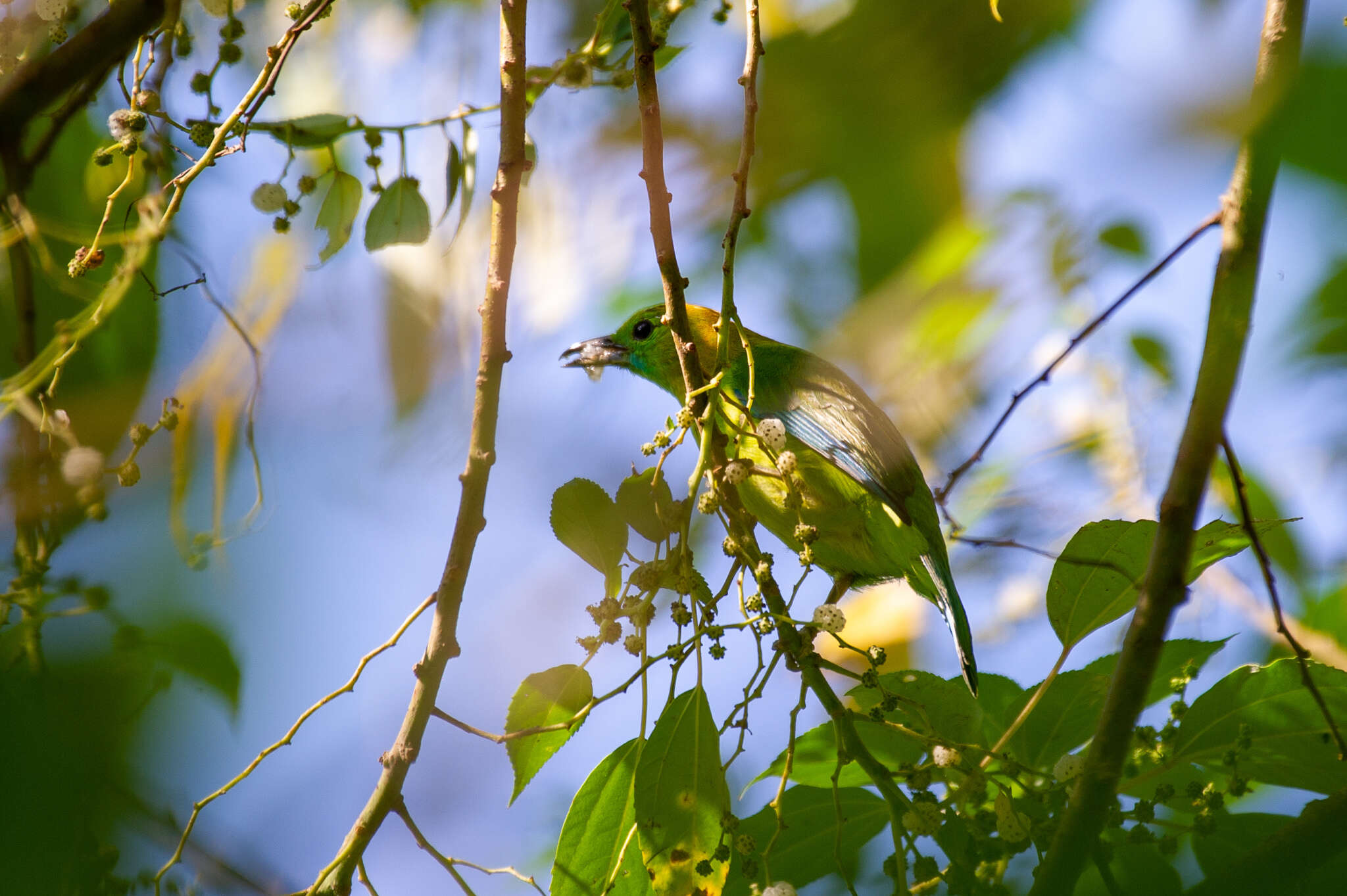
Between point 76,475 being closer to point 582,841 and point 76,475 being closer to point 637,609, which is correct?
point 637,609

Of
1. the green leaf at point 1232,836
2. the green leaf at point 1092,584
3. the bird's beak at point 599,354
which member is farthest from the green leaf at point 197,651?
the bird's beak at point 599,354

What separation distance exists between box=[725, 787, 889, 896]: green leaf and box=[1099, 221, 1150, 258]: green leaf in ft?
4.48

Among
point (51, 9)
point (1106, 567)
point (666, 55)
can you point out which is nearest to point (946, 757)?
point (1106, 567)

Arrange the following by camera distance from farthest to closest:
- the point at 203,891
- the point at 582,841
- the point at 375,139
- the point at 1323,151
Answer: the point at 375,139 < the point at 582,841 < the point at 203,891 < the point at 1323,151

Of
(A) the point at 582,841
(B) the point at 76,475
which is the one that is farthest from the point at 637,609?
(B) the point at 76,475

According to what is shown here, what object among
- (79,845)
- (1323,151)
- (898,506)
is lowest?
(79,845)

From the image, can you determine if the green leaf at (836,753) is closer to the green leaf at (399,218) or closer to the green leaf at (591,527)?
the green leaf at (591,527)

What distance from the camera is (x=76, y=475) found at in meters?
1.22

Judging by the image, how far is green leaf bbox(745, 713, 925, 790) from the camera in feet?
6.23

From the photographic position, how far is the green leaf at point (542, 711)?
6.13 feet

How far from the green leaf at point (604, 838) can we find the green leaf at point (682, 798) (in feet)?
0.17

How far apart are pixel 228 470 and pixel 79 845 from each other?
888 millimetres

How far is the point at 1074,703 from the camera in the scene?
6.13ft

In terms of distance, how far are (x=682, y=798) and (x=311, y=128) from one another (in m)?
1.47
